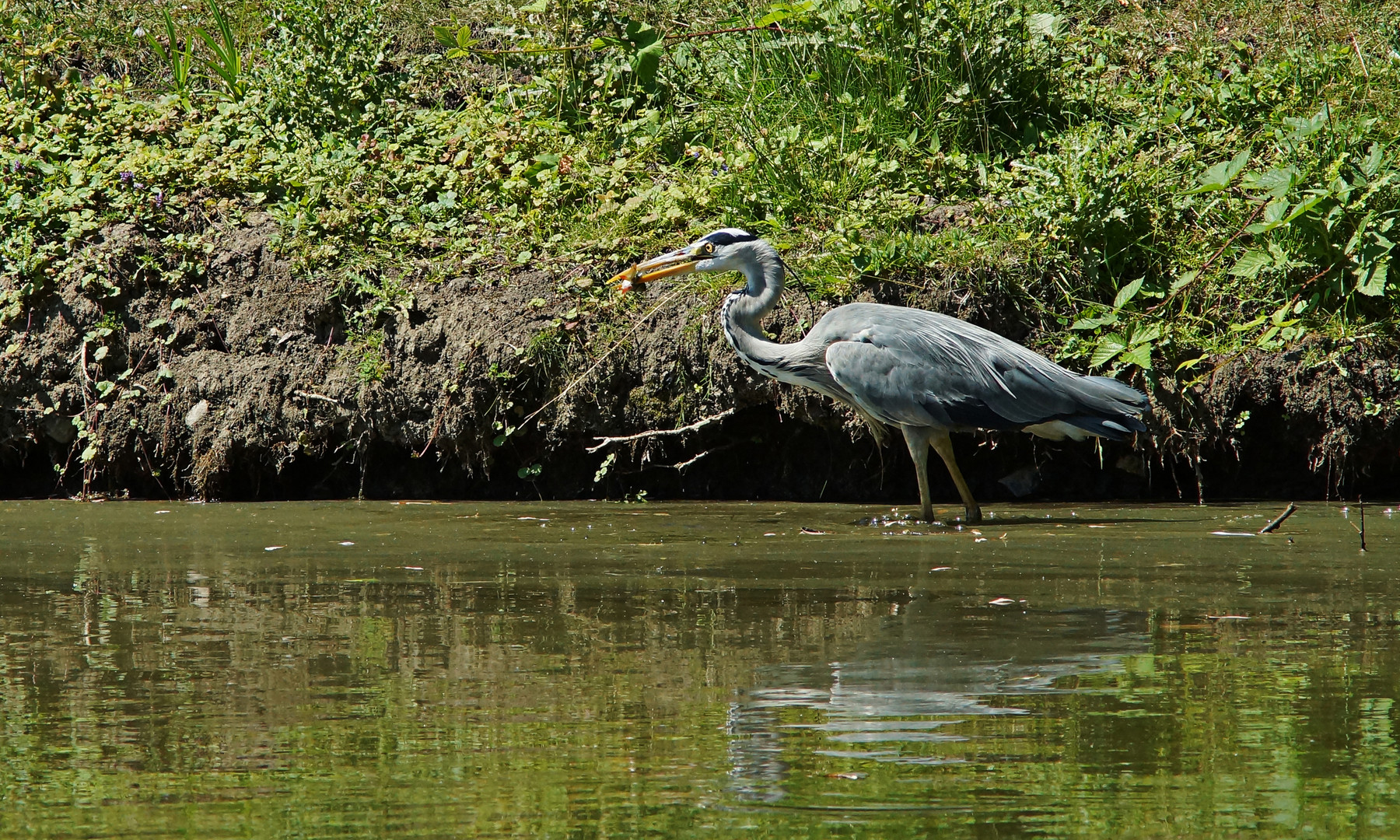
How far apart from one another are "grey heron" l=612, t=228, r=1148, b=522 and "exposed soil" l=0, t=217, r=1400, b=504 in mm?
709

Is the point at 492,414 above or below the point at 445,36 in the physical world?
below

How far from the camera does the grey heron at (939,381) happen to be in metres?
6.89

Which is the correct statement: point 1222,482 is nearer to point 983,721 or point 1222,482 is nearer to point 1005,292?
point 1005,292

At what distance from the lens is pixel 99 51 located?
445 inches

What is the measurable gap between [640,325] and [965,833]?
5.78 meters

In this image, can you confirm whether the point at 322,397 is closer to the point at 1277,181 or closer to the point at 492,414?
the point at 492,414

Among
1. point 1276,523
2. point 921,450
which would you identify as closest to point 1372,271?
point 1276,523

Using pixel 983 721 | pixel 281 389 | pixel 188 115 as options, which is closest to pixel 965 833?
pixel 983 721

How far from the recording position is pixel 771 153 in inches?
346

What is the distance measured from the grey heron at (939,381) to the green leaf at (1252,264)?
1068 millimetres

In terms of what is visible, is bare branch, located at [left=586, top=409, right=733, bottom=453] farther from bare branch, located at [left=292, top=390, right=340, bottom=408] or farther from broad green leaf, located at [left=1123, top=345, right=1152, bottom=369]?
broad green leaf, located at [left=1123, top=345, right=1152, bottom=369]

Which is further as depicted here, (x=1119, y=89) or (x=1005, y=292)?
(x=1119, y=89)

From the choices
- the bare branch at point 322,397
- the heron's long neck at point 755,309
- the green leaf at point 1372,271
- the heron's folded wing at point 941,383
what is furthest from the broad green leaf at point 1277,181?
the bare branch at point 322,397

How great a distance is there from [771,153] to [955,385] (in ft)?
8.06
